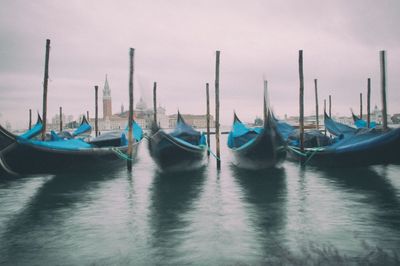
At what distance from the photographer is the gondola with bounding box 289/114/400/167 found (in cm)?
768

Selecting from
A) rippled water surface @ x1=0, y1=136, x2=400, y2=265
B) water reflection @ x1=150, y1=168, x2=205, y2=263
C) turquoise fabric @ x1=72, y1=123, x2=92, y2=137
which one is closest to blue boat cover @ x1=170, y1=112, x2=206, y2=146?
water reflection @ x1=150, y1=168, x2=205, y2=263

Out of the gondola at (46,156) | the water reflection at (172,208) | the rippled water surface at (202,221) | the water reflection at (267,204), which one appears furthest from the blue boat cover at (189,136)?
the rippled water surface at (202,221)

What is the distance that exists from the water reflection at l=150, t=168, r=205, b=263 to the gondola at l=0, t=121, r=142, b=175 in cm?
195

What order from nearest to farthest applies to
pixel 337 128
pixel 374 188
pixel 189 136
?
pixel 374 188, pixel 189 136, pixel 337 128

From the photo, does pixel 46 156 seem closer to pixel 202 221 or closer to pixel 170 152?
pixel 170 152

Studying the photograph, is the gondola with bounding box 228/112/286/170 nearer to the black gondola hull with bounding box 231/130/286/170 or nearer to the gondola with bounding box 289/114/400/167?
the black gondola hull with bounding box 231/130/286/170

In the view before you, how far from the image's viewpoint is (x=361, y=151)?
8328 mm

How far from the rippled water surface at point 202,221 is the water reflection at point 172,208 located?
2 centimetres

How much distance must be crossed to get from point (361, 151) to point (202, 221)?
535 centimetres

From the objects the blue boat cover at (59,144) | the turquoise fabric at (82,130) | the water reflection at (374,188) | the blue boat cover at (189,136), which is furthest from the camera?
the turquoise fabric at (82,130)

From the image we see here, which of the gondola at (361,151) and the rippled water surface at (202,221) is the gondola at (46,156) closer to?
the rippled water surface at (202,221)

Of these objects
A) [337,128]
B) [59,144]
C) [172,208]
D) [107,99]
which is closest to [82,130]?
[59,144]

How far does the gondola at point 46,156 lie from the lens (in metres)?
7.21

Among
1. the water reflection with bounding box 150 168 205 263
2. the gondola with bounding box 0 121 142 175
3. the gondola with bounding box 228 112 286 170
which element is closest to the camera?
the water reflection with bounding box 150 168 205 263
